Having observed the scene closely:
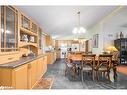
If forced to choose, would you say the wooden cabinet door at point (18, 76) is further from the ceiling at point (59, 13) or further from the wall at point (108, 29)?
the wall at point (108, 29)

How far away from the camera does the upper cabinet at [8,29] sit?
3105mm

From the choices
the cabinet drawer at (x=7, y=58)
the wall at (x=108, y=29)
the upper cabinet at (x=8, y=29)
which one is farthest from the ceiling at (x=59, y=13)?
the wall at (x=108, y=29)

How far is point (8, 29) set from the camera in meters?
3.44

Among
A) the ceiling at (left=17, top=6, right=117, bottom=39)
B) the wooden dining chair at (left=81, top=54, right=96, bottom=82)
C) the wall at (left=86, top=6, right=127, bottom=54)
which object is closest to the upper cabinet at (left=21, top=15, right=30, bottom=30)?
the ceiling at (left=17, top=6, right=117, bottom=39)

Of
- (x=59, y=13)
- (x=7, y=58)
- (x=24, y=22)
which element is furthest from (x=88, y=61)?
(x=7, y=58)

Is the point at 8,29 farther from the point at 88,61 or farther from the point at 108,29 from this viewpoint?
the point at 108,29

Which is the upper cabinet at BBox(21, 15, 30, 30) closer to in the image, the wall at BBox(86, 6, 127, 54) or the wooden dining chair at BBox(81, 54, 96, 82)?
the wooden dining chair at BBox(81, 54, 96, 82)
